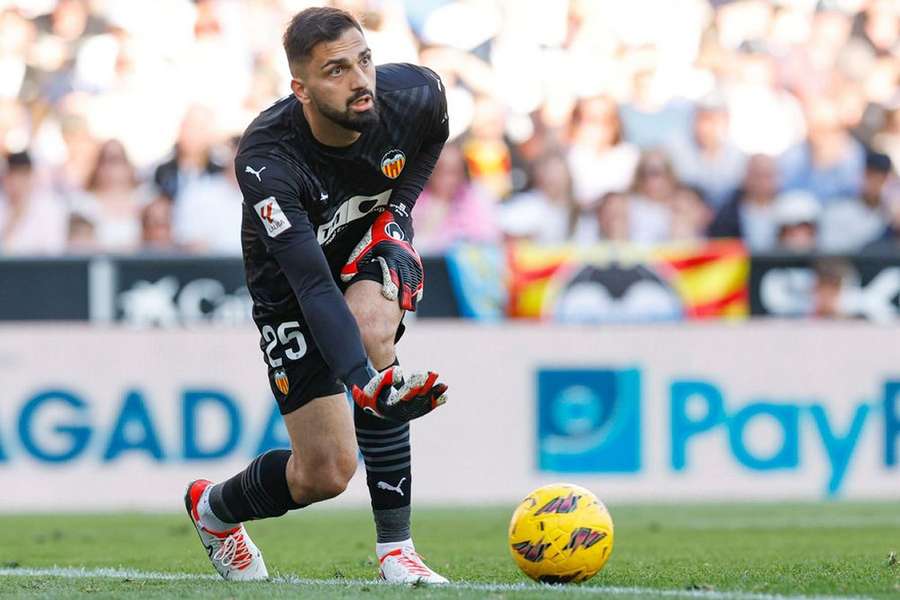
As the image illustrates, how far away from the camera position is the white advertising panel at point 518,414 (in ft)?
35.7

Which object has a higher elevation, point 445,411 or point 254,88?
point 254,88

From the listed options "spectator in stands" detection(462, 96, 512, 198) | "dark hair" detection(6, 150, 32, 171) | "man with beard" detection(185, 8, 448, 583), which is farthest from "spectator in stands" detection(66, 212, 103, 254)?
"man with beard" detection(185, 8, 448, 583)

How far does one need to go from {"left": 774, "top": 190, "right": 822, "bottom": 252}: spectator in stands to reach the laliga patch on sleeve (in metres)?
7.57

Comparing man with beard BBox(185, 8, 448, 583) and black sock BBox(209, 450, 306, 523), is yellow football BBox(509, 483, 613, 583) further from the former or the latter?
black sock BBox(209, 450, 306, 523)

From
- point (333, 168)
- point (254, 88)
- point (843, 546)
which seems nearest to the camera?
point (333, 168)

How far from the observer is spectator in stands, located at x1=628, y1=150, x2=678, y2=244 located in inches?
504

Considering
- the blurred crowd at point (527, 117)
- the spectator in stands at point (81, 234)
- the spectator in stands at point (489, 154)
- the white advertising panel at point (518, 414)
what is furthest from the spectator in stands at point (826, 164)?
the spectator in stands at point (81, 234)

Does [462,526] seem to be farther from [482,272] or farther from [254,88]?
[254,88]

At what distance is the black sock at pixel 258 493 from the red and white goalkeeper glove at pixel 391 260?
742 millimetres

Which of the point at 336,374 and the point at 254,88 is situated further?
the point at 254,88

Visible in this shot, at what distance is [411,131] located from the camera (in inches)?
233

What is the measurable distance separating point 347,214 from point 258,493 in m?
1.10

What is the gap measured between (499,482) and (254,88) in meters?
4.34

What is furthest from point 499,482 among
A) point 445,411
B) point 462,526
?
point 462,526
